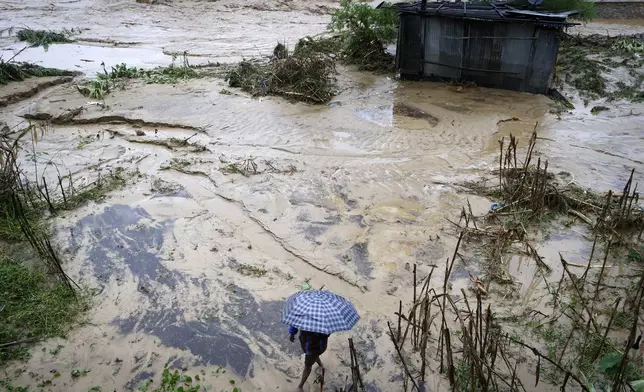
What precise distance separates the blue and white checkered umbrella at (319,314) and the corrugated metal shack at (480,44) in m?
9.02

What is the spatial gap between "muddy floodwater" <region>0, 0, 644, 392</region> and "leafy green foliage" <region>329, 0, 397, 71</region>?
3.18ft

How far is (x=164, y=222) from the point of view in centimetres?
625

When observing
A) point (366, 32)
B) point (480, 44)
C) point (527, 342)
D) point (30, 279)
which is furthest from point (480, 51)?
point (30, 279)

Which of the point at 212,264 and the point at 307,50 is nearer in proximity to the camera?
the point at 212,264

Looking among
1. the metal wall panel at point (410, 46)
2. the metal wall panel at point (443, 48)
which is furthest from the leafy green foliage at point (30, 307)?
the metal wall panel at point (443, 48)

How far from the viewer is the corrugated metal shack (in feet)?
33.7

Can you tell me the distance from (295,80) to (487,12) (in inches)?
187

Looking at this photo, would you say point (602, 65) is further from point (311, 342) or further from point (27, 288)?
Result: point (27, 288)

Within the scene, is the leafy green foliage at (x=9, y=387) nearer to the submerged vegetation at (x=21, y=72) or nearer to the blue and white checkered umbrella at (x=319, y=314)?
the blue and white checkered umbrella at (x=319, y=314)

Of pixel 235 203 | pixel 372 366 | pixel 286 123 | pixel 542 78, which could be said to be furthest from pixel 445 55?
pixel 372 366

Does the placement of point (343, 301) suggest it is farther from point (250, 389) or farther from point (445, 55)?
point (445, 55)

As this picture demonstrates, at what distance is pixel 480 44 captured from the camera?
10891mm

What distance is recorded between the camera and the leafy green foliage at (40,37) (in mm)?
14688

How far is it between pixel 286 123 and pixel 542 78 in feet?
20.0
